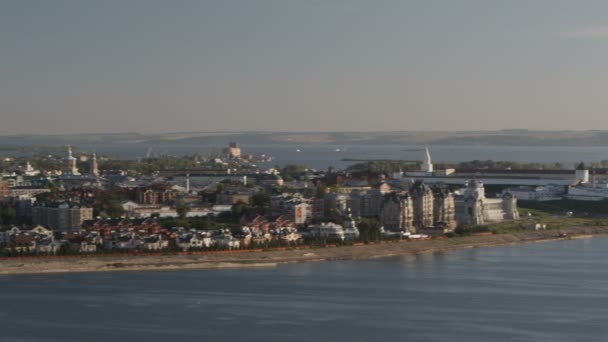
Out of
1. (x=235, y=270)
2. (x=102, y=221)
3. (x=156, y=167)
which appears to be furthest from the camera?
(x=156, y=167)

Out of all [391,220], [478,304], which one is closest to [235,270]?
[478,304]

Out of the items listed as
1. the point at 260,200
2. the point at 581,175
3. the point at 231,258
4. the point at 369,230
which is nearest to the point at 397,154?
the point at 581,175

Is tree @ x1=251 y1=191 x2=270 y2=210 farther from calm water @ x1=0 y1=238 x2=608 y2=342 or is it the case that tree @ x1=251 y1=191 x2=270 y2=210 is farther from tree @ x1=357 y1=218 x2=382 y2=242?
calm water @ x1=0 y1=238 x2=608 y2=342

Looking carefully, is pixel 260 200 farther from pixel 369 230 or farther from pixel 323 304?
pixel 323 304

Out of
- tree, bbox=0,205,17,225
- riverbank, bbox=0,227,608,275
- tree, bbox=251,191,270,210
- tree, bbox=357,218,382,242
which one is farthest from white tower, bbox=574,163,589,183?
tree, bbox=0,205,17,225

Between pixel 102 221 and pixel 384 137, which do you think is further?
pixel 384 137

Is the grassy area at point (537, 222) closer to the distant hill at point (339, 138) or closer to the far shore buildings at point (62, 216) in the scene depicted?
the far shore buildings at point (62, 216)

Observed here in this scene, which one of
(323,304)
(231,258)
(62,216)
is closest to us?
(323,304)

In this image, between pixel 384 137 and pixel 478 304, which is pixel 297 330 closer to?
pixel 478 304
